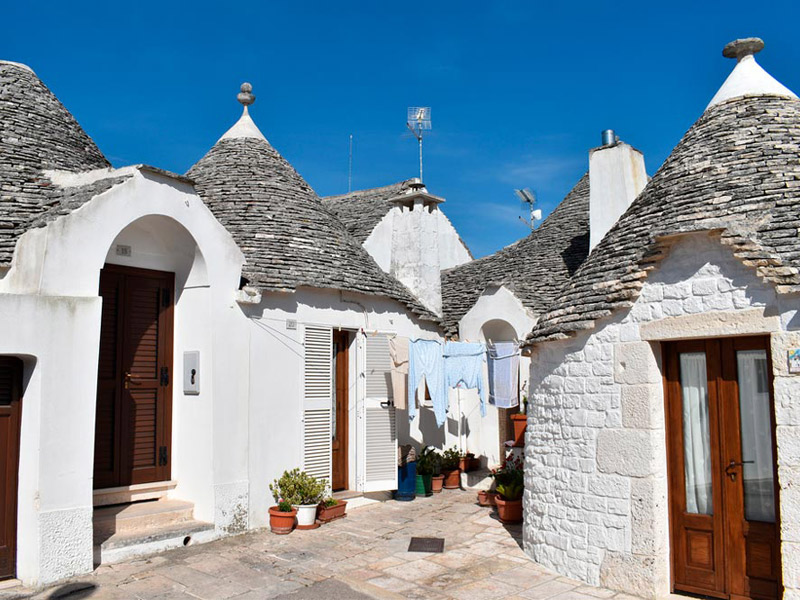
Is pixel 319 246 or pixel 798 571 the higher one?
pixel 319 246

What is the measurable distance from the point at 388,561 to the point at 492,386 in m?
4.21

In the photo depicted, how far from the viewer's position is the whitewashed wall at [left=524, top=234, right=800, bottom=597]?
6168mm

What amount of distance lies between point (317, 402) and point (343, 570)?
3.36 metres

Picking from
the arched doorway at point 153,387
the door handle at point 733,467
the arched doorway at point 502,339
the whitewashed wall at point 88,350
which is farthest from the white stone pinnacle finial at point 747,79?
the arched doorway at point 153,387

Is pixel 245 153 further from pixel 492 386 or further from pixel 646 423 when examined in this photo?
pixel 646 423

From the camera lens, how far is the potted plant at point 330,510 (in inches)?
401

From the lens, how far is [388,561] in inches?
323

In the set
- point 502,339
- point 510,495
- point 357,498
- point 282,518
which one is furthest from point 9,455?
point 502,339

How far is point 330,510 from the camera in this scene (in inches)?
403

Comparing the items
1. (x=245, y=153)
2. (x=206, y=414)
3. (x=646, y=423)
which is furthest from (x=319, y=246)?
(x=646, y=423)

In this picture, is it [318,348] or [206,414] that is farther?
[318,348]

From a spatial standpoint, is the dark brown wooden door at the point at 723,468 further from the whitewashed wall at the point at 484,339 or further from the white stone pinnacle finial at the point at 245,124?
the white stone pinnacle finial at the point at 245,124

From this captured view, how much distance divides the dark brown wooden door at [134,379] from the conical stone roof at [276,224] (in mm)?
1454

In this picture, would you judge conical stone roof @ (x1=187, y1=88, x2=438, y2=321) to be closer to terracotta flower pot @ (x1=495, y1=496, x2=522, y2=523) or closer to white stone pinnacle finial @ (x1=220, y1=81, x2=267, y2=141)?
white stone pinnacle finial @ (x1=220, y1=81, x2=267, y2=141)
